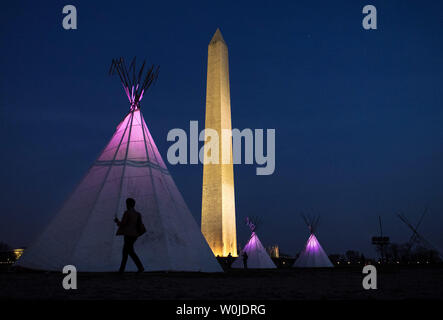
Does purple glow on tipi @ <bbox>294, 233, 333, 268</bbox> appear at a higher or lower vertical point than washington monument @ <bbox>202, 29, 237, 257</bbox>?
lower

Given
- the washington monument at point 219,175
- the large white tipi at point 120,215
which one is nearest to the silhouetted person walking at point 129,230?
the large white tipi at point 120,215

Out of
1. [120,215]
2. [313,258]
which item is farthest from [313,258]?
[120,215]

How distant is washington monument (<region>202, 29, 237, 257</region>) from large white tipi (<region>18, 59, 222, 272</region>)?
60.5 ft

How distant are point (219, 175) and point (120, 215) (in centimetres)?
2008

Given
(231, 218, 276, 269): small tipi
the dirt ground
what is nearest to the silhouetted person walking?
the dirt ground

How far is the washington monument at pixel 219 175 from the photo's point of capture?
28641 millimetres

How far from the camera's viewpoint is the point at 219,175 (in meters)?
28.7

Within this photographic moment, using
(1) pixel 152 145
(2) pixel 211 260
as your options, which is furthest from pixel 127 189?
(2) pixel 211 260

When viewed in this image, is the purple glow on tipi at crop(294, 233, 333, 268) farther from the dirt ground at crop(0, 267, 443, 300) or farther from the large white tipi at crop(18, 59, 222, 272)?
the dirt ground at crop(0, 267, 443, 300)

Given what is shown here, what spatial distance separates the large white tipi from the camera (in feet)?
26.9

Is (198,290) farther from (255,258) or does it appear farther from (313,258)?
(313,258)

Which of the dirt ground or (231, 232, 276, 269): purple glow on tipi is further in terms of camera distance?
(231, 232, 276, 269): purple glow on tipi
